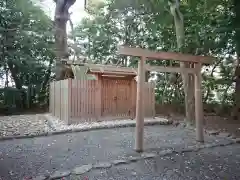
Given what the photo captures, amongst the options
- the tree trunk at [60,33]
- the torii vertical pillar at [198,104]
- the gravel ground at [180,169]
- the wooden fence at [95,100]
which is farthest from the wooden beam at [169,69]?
the tree trunk at [60,33]

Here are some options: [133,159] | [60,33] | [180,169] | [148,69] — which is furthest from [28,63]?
[180,169]

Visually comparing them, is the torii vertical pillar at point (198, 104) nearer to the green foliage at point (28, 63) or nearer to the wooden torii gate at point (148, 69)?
the wooden torii gate at point (148, 69)

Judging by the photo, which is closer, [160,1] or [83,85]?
[160,1]

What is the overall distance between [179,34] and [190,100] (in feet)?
7.15

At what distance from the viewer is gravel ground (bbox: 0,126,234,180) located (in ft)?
12.3

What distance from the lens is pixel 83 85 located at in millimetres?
8070

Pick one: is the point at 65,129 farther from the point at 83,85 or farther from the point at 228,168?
the point at 228,168

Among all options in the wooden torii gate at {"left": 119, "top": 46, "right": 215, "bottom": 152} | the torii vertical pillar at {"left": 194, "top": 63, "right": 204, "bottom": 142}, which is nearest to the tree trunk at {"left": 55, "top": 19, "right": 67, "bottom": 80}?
the wooden torii gate at {"left": 119, "top": 46, "right": 215, "bottom": 152}

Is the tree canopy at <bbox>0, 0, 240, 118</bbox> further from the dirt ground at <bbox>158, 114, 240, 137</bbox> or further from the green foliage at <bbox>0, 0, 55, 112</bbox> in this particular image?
the dirt ground at <bbox>158, 114, 240, 137</bbox>

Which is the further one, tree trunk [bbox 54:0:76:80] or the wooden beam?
tree trunk [bbox 54:0:76:80]

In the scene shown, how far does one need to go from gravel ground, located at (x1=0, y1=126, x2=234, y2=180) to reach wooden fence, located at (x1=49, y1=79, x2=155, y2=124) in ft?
4.67

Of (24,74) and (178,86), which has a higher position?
(24,74)

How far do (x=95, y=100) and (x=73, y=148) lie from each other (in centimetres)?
358

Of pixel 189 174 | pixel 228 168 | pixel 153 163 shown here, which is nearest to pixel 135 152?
pixel 153 163
